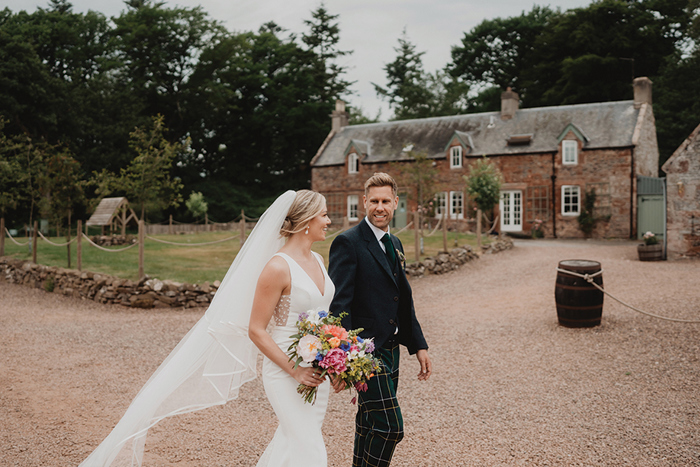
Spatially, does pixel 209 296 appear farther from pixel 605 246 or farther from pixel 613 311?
pixel 605 246

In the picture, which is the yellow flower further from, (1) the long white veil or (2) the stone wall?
(2) the stone wall

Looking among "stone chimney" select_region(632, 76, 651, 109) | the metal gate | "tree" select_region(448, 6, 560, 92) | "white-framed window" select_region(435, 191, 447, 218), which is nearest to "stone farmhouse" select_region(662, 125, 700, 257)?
the metal gate

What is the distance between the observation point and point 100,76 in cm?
3678

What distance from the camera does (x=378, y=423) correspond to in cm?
305

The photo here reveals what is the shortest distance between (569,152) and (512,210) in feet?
12.7

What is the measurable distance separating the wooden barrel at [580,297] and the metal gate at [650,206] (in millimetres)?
17974

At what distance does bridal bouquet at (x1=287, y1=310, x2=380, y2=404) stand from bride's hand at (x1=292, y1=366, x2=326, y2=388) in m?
0.03

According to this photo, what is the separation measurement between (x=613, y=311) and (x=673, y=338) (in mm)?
1844

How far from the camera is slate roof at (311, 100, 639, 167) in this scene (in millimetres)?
26109

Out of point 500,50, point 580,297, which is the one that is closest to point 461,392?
point 580,297

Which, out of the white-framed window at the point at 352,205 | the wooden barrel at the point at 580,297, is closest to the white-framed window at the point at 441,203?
the white-framed window at the point at 352,205

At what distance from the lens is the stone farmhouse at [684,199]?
15.2 metres

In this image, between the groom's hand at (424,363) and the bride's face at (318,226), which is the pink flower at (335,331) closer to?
the bride's face at (318,226)

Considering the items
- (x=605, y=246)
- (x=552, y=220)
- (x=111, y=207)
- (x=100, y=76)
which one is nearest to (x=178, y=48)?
(x=100, y=76)
